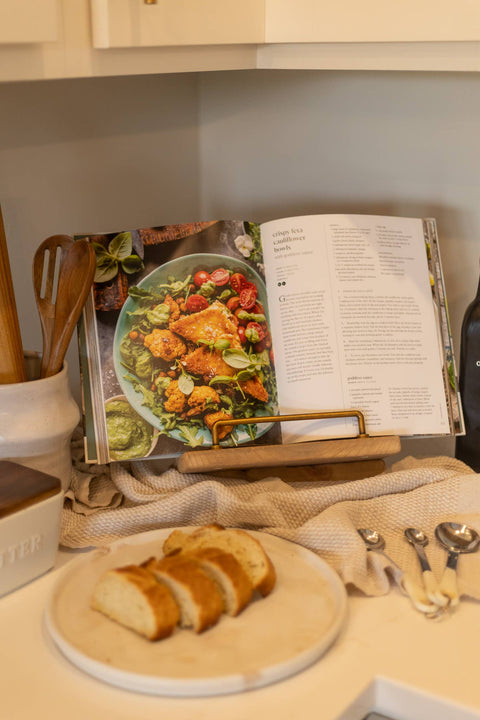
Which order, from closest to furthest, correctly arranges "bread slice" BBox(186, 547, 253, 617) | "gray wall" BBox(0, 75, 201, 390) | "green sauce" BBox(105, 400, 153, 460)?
"bread slice" BBox(186, 547, 253, 617) → "green sauce" BBox(105, 400, 153, 460) → "gray wall" BBox(0, 75, 201, 390)

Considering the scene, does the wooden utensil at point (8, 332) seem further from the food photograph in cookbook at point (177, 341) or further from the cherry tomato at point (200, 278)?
the cherry tomato at point (200, 278)

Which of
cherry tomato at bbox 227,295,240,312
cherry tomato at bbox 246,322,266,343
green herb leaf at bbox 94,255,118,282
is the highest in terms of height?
green herb leaf at bbox 94,255,118,282

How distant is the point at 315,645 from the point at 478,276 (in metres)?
0.73

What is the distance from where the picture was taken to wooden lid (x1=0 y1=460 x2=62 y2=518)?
2.60 ft

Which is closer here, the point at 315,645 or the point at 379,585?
the point at 315,645

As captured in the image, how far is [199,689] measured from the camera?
2.23 ft

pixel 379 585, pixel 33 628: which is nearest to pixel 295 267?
pixel 379 585

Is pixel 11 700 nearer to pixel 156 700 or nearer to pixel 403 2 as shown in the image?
pixel 156 700

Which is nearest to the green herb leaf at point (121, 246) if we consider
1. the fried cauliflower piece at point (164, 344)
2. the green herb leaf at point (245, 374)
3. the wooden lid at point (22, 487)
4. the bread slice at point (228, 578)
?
the fried cauliflower piece at point (164, 344)

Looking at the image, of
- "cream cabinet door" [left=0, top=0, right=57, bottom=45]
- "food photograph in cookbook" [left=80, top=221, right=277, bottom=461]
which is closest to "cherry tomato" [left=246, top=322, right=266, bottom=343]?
"food photograph in cookbook" [left=80, top=221, right=277, bottom=461]

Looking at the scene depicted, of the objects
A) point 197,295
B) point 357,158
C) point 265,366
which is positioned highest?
point 357,158

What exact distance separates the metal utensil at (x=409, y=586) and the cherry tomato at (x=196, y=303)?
1.16 ft

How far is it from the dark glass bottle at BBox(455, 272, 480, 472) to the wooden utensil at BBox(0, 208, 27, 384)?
23.3 inches

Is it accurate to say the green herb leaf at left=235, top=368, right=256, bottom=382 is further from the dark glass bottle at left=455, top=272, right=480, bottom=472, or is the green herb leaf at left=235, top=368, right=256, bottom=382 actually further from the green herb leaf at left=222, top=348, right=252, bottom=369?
the dark glass bottle at left=455, top=272, right=480, bottom=472
